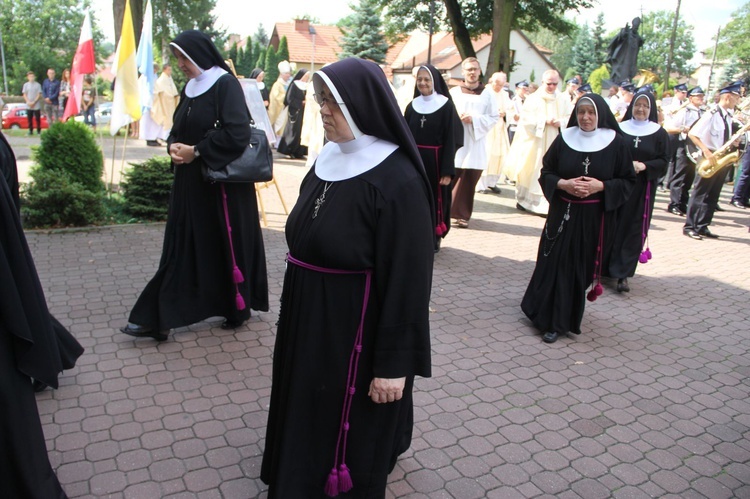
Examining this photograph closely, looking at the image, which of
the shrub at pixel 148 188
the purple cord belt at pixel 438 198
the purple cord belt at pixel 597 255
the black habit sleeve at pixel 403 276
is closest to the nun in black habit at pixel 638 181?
the purple cord belt at pixel 597 255

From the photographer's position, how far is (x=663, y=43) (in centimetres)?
8738

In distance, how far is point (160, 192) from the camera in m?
8.44

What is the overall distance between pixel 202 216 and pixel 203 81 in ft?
3.17

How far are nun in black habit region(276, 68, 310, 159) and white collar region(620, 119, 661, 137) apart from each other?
9250mm

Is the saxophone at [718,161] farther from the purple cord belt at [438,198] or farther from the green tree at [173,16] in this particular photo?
the green tree at [173,16]

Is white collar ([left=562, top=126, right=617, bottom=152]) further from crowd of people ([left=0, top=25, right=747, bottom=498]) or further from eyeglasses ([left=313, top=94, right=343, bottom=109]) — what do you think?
eyeglasses ([left=313, top=94, right=343, bottom=109])

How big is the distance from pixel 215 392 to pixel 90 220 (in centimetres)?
505

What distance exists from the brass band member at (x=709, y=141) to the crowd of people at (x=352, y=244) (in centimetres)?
3

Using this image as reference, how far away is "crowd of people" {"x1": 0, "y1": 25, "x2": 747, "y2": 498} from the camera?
2441 mm

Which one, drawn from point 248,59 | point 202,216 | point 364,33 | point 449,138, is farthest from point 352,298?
point 248,59

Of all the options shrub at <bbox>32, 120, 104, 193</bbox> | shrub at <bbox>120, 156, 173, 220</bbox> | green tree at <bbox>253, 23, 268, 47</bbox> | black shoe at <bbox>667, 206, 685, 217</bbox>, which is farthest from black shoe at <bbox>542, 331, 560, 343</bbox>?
green tree at <bbox>253, 23, 268, 47</bbox>

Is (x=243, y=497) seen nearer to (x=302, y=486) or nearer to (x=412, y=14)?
(x=302, y=486)

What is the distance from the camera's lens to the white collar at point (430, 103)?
7031 mm

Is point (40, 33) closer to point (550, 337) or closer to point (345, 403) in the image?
point (550, 337)
